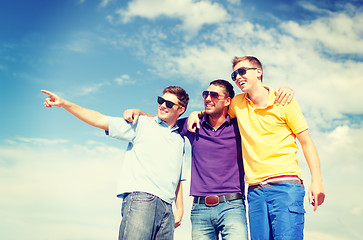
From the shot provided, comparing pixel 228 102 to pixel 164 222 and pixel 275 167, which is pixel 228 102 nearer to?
pixel 275 167

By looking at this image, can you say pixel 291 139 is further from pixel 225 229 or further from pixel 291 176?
pixel 225 229

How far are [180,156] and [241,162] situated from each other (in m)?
1.11

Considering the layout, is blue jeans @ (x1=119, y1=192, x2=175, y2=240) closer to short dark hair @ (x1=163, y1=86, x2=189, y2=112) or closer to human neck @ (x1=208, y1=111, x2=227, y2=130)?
human neck @ (x1=208, y1=111, x2=227, y2=130)

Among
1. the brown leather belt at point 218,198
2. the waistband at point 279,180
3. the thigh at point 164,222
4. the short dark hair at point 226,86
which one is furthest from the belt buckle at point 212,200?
the short dark hair at point 226,86

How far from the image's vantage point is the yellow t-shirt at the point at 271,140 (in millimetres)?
5129

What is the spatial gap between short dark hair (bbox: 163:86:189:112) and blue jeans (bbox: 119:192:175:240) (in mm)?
2205

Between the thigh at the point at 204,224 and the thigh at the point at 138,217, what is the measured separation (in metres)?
0.92

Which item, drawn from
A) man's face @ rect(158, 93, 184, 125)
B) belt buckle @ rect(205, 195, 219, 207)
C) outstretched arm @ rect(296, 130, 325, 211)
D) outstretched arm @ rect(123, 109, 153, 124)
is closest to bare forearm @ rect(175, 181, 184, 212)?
Answer: belt buckle @ rect(205, 195, 219, 207)

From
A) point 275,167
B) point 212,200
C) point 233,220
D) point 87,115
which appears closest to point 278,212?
point 275,167

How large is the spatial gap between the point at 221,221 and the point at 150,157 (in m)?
1.64

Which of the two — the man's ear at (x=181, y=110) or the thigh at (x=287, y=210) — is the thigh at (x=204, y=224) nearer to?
Result: the thigh at (x=287, y=210)

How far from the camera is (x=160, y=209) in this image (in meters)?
5.18

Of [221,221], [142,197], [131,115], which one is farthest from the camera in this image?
[131,115]

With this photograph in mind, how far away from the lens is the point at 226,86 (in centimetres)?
670
